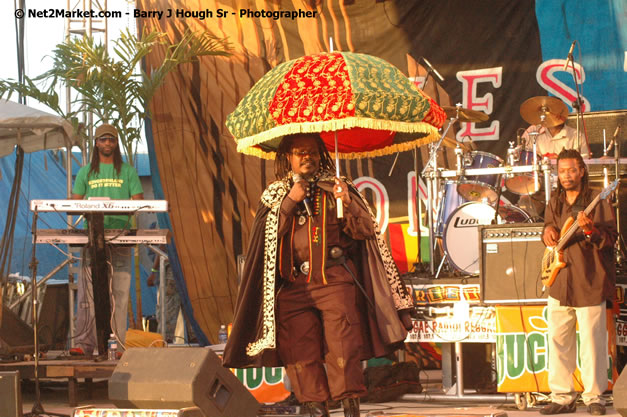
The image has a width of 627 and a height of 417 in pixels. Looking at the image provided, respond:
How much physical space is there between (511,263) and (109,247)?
353cm

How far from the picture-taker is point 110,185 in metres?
9.19

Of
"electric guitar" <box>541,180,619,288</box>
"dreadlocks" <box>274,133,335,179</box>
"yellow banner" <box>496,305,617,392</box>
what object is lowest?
"yellow banner" <box>496,305,617,392</box>

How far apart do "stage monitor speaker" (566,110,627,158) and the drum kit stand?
0.27 metres

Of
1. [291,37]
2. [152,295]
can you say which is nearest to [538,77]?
[291,37]

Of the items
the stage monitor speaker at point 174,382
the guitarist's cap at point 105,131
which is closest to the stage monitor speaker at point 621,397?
the stage monitor speaker at point 174,382

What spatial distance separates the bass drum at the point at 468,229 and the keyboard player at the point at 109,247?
2.95 meters

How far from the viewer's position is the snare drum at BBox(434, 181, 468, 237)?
359 inches

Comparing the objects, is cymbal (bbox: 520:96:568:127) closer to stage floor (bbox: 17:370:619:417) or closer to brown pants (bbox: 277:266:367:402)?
stage floor (bbox: 17:370:619:417)

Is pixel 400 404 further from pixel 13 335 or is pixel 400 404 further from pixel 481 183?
pixel 13 335

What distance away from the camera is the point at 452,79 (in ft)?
34.7

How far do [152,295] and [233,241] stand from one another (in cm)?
317

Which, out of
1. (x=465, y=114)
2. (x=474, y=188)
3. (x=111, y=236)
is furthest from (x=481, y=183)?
(x=111, y=236)

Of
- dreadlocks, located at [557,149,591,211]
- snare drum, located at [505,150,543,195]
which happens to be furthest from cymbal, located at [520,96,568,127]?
dreadlocks, located at [557,149,591,211]

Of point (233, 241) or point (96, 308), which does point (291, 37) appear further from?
point (96, 308)
